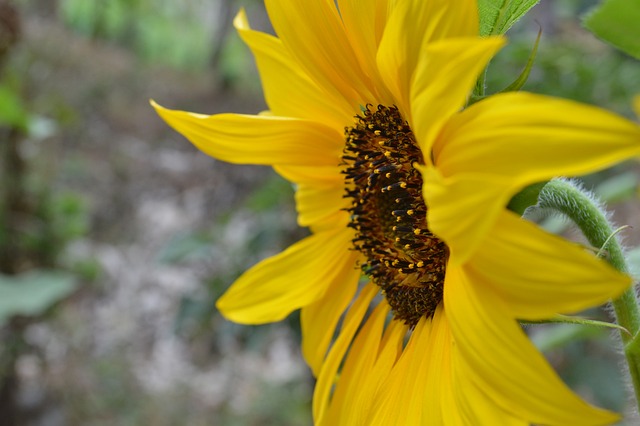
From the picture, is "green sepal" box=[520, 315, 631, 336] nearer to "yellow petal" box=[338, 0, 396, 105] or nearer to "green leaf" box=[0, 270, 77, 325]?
"yellow petal" box=[338, 0, 396, 105]

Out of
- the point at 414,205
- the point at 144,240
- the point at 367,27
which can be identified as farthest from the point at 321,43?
the point at 144,240

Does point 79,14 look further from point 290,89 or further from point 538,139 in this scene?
point 538,139

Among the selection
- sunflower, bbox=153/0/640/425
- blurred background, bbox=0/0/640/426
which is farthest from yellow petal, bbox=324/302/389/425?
blurred background, bbox=0/0/640/426

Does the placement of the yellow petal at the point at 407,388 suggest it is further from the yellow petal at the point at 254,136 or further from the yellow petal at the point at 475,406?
the yellow petal at the point at 254,136

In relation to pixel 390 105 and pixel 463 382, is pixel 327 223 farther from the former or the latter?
pixel 463 382

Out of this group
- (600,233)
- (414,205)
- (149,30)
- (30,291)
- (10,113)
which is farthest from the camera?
(149,30)

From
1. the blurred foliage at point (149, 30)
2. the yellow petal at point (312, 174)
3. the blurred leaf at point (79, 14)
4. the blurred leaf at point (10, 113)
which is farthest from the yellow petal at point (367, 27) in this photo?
the blurred leaf at point (79, 14)
